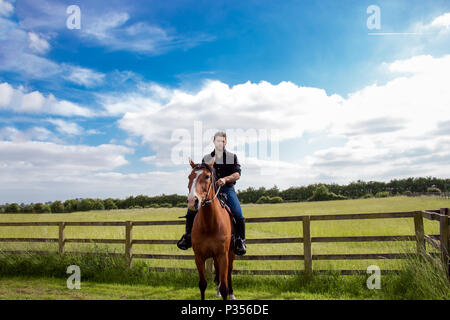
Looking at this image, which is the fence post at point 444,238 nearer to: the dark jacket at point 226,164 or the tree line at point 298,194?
the dark jacket at point 226,164

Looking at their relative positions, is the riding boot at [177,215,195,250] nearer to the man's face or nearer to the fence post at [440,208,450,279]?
the man's face

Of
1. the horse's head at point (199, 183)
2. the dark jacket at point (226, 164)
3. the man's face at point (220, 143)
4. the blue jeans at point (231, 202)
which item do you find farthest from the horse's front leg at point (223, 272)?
the man's face at point (220, 143)

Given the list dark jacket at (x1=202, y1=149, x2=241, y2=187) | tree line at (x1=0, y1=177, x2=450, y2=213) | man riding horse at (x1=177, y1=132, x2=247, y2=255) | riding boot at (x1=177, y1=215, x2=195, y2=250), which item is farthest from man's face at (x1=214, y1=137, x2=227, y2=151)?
tree line at (x1=0, y1=177, x2=450, y2=213)

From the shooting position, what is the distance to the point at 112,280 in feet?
27.6

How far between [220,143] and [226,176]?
0.63 meters

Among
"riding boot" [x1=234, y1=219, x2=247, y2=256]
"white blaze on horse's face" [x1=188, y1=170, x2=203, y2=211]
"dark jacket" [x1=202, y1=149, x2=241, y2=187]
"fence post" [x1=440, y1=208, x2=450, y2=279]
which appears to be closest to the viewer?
"white blaze on horse's face" [x1=188, y1=170, x2=203, y2=211]

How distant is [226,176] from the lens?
5973 millimetres

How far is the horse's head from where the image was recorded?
431 cm

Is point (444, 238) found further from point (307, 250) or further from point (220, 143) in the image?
point (220, 143)

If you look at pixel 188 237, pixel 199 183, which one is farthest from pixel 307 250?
Answer: pixel 199 183
